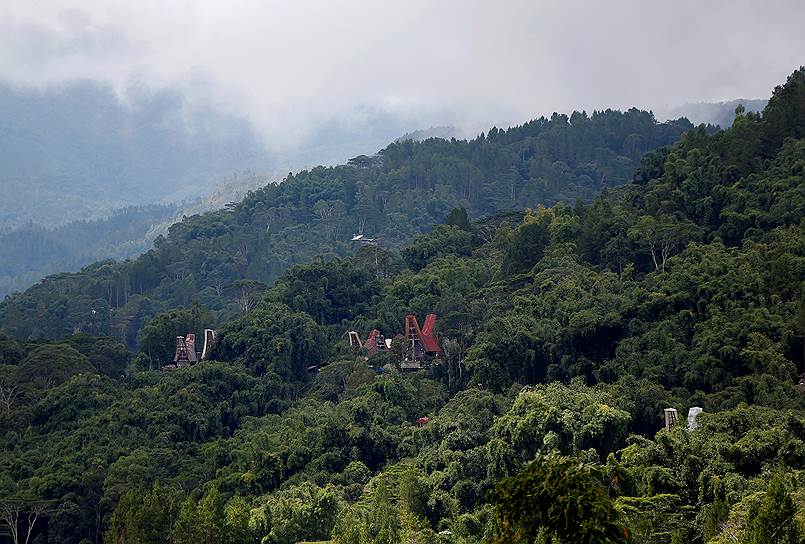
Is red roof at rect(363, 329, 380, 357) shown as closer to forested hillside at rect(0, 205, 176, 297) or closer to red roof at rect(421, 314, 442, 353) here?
red roof at rect(421, 314, 442, 353)

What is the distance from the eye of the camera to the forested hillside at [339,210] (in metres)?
62.3

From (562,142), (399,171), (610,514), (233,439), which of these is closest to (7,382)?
Result: (233,439)

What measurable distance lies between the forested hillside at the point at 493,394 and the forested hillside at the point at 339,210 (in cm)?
1453

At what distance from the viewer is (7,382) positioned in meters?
36.7

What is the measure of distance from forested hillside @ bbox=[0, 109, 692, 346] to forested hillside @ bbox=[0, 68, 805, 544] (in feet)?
47.7

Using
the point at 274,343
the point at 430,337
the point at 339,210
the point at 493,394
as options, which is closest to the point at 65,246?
the point at 339,210

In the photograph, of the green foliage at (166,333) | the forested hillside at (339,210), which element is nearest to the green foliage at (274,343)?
the green foliage at (166,333)

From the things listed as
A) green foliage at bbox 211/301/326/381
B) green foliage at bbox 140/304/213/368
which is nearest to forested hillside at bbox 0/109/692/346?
green foliage at bbox 140/304/213/368

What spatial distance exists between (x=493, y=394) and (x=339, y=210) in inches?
1780

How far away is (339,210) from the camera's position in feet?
241

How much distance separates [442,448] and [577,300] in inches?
337

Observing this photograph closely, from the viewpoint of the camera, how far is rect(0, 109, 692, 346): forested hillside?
62.3 metres

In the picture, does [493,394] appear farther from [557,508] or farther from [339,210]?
[339,210]

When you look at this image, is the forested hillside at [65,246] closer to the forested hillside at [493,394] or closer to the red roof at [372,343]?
the forested hillside at [493,394]
